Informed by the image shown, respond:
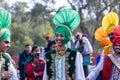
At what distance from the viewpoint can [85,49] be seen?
14492 mm

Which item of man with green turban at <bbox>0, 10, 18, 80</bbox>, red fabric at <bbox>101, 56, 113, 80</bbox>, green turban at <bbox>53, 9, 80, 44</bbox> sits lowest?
red fabric at <bbox>101, 56, 113, 80</bbox>

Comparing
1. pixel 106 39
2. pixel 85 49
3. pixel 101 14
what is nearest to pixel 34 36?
pixel 101 14

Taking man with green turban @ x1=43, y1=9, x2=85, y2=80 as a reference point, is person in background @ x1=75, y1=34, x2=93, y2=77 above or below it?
below

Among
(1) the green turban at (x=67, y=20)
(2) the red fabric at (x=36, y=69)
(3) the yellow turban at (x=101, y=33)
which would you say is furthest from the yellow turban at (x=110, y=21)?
(2) the red fabric at (x=36, y=69)

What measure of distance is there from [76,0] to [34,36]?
17.0 m

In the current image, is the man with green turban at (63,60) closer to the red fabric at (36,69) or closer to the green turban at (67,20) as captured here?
the green turban at (67,20)

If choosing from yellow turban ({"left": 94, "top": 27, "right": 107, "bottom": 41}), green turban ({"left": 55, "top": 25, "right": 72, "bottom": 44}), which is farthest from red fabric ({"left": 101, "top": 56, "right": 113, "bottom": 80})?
yellow turban ({"left": 94, "top": 27, "right": 107, "bottom": 41})

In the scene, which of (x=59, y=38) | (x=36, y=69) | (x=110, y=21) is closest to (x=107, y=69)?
(x=59, y=38)

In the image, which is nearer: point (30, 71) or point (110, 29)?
point (110, 29)

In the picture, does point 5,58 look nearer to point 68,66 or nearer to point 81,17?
point 68,66

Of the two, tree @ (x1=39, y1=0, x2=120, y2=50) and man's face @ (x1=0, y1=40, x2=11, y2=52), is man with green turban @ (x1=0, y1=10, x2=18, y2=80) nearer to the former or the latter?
man's face @ (x1=0, y1=40, x2=11, y2=52)

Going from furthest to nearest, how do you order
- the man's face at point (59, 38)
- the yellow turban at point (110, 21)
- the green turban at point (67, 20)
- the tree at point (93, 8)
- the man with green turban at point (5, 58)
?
1. the tree at point (93, 8)
2. the yellow turban at point (110, 21)
3. the green turban at point (67, 20)
4. the man's face at point (59, 38)
5. the man with green turban at point (5, 58)

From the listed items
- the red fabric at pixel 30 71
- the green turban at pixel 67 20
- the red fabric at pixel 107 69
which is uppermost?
the green turban at pixel 67 20

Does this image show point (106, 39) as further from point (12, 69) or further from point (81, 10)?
point (81, 10)
